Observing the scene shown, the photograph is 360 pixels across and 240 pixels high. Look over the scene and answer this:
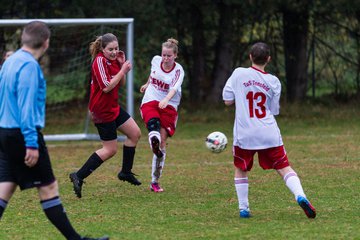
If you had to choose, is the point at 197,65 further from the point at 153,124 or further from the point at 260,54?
the point at 260,54

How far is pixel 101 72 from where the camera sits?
30.3 feet

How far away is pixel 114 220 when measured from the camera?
7910 millimetres

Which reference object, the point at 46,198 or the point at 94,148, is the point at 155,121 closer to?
the point at 46,198

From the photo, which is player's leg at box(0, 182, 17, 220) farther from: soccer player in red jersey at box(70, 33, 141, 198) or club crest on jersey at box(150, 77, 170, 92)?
club crest on jersey at box(150, 77, 170, 92)

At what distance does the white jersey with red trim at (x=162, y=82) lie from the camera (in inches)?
381

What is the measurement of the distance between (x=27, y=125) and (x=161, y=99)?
3.94m

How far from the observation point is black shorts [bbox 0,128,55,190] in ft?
20.0

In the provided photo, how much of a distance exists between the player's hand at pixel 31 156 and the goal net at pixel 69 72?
9.95 metres

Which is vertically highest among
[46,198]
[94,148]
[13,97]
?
[13,97]

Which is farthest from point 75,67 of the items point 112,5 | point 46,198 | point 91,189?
point 46,198

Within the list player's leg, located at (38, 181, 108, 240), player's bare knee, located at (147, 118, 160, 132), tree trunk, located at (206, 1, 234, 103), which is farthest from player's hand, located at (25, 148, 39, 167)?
tree trunk, located at (206, 1, 234, 103)

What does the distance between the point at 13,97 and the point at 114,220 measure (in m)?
2.24

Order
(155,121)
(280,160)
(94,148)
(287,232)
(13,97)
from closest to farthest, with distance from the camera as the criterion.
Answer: (13,97) < (287,232) < (280,160) < (155,121) < (94,148)

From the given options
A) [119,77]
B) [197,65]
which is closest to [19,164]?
[119,77]
